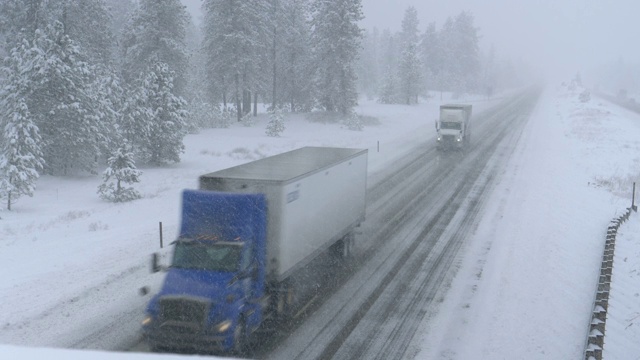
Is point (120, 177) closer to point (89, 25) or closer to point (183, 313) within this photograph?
point (183, 313)

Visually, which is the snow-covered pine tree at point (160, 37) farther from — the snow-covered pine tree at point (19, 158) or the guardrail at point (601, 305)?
the guardrail at point (601, 305)

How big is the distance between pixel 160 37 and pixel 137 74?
4.06 meters

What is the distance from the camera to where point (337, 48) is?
183 feet

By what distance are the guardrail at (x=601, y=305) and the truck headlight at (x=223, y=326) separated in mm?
6705

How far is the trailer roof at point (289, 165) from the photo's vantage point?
12.4 metres

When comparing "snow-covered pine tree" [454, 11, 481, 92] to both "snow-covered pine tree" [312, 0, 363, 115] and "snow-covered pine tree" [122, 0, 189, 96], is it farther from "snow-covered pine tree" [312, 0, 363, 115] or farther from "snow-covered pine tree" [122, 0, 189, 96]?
"snow-covered pine tree" [122, 0, 189, 96]

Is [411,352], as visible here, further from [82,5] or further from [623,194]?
[82,5]

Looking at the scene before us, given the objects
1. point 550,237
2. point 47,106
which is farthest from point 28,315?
point 47,106

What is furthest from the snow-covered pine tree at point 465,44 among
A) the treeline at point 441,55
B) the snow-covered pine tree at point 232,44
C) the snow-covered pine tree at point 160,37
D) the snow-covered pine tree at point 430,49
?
the snow-covered pine tree at point 160,37

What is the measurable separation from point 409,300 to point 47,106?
2280 centimetres

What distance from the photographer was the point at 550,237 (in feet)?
64.6

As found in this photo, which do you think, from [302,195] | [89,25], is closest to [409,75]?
[89,25]

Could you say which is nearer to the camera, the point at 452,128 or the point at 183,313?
the point at 183,313

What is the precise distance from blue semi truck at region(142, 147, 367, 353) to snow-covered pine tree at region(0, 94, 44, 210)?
43.4 feet
